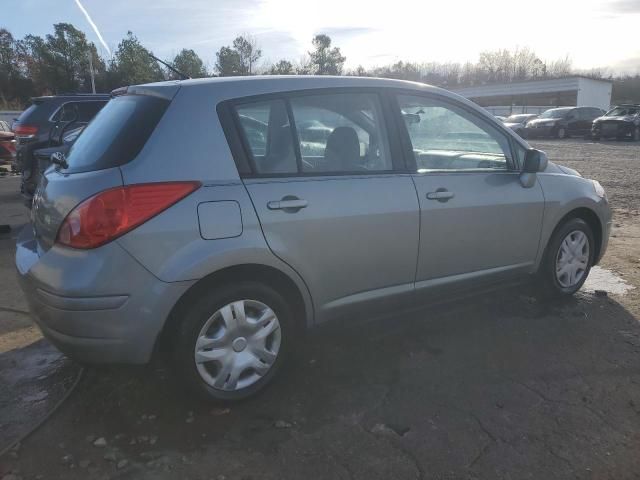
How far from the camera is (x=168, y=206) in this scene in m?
2.64

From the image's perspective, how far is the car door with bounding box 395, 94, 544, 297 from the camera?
11.6 ft

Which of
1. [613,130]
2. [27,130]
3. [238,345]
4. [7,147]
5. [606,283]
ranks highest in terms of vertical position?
[27,130]

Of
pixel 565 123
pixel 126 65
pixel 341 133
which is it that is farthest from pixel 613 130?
pixel 126 65

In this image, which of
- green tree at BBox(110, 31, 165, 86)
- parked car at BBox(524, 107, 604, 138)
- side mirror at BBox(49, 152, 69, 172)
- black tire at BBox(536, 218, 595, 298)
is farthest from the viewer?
green tree at BBox(110, 31, 165, 86)

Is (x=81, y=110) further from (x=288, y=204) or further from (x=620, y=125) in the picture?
(x=620, y=125)

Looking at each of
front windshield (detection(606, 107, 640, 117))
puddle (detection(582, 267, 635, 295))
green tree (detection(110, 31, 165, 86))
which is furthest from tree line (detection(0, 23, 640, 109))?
puddle (detection(582, 267, 635, 295))

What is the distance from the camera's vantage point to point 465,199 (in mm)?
3654

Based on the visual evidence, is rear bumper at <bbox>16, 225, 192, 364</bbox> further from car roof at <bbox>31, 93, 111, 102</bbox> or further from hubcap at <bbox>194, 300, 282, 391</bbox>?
car roof at <bbox>31, 93, 111, 102</bbox>

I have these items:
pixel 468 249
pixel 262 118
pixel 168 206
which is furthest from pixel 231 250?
pixel 468 249

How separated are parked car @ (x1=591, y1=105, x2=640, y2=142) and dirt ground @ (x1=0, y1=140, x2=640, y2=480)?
84.6 feet

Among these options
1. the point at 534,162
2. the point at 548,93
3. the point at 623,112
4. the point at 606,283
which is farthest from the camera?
the point at 548,93

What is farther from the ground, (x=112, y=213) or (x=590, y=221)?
(x=112, y=213)

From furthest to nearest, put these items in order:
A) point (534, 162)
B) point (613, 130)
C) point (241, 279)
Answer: point (613, 130) < point (534, 162) < point (241, 279)

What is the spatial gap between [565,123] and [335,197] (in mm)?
29421
